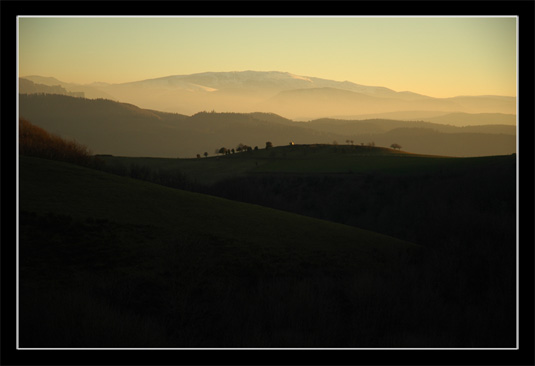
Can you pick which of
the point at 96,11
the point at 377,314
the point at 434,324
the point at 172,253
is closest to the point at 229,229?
the point at 172,253

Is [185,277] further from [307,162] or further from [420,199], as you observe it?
[307,162]

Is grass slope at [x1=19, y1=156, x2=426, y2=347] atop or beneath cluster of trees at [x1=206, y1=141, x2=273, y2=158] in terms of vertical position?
beneath

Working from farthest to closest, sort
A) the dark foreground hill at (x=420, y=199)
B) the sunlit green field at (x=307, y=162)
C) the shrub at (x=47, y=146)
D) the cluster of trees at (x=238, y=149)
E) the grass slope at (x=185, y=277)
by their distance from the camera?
the cluster of trees at (x=238, y=149)
the sunlit green field at (x=307, y=162)
the shrub at (x=47, y=146)
the dark foreground hill at (x=420, y=199)
the grass slope at (x=185, y=277)

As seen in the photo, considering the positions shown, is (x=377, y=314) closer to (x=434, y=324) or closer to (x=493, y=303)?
(x=434, y=324)

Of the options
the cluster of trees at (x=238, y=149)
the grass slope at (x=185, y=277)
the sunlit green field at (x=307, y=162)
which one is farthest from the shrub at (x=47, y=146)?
the cluster of trees at (x=238, y=149)

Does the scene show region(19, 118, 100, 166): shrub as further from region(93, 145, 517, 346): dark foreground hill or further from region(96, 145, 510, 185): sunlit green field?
region(96, 145, 510, 185): sunlit green field

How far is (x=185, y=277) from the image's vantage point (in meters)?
12.0

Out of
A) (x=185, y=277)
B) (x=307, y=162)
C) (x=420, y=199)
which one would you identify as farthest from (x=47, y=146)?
(x=307, y=162)

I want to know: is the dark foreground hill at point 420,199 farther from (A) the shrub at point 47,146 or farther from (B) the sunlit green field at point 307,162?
(A) the shrub at point 47,146

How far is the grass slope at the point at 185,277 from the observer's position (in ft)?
31.4

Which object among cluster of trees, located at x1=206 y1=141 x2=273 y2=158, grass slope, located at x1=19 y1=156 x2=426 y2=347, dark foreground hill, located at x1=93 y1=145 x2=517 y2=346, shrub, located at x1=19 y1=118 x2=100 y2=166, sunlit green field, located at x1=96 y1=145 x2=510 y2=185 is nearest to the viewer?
grass slope, located at x1=19 y1=156 x2=426 y2=347

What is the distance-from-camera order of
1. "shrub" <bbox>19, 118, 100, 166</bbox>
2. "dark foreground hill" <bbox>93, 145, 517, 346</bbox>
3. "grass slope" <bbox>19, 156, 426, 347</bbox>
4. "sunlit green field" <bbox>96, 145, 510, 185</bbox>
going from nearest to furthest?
"grass slope" <bbox>19, 156, 426, 347</bbox> < "dark foreground hill" <bbox>93, 145, 517, 346</bbox> < "shrub" <bbox>19, 118, 100, 166</bbox> < "sunlit green field" <bbox>96, 145, 510, 185</bbox>

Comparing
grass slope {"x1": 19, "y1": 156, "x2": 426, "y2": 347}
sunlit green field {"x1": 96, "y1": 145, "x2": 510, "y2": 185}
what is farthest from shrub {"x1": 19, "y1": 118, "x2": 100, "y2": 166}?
sunlit green field {"x1": 96, "y1": 145, "x2": 510, "y2": 185}

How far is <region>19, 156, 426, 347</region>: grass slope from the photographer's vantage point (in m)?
9.59
